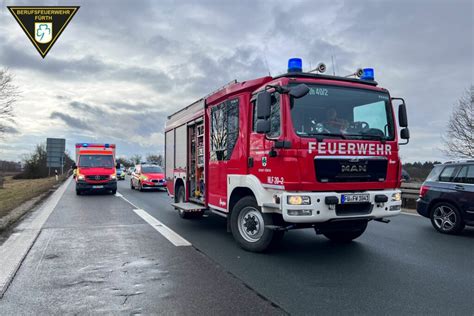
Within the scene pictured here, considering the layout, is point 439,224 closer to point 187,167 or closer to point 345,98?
point 345,98

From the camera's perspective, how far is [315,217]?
18.9 feet

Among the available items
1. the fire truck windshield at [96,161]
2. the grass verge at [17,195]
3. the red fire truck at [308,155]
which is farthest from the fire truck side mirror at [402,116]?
the fire truck windshield at [96,161]

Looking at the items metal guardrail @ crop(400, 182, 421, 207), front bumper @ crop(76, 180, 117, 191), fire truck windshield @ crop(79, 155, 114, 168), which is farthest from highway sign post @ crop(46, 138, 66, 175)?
metal guardrail @ crop(400, 182, 421, 207)

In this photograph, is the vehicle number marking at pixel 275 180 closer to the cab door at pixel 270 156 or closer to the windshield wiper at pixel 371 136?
the cab door at pixel 270 156

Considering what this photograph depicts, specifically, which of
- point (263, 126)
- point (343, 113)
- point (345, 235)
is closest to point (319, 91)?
point (343, 113)

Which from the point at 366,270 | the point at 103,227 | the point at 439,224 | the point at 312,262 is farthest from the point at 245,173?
the point at 439,224

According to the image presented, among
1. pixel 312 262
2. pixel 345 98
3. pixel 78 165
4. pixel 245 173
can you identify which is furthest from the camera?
pixel 78 165

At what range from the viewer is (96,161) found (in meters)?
20.4

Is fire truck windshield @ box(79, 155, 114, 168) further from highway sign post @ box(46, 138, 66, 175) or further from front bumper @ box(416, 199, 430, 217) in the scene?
highway sign post @ box(46, 138, 66, 175)

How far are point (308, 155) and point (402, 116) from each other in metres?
2.22

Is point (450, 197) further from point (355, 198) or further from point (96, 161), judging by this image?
point (96, 161)

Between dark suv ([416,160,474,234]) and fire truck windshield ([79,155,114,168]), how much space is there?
15.7 m

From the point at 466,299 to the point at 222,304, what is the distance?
275cm

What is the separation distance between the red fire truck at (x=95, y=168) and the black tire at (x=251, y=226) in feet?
46.6
